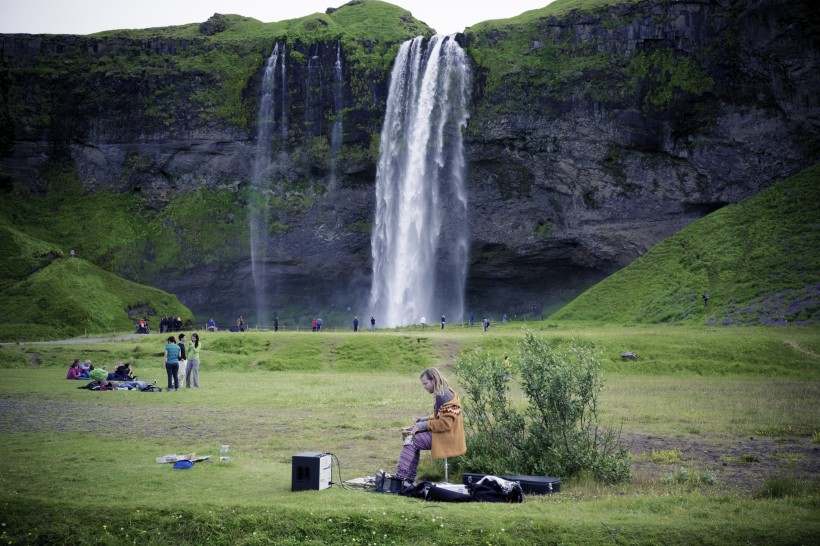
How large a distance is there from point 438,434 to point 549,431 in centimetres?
257

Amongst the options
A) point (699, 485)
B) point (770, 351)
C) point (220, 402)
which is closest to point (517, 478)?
point (699, 485)

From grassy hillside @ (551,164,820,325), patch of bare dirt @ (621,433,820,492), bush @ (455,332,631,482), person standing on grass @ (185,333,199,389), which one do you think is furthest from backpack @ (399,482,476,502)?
grassy hillside @ (551,164,820,325)

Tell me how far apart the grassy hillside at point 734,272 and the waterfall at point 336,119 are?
108 feet

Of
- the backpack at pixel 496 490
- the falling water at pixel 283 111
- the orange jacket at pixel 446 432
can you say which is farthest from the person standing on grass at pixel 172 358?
the falling water at pixel 283 111

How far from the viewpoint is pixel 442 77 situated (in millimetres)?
76938

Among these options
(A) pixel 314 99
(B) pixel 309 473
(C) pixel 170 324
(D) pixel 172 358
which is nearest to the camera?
(B) pixel 309 473

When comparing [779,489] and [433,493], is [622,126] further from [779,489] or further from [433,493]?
[433,493]

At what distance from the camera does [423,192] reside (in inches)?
2987

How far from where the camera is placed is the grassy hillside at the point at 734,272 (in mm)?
49062

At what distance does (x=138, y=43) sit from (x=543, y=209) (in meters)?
57.0

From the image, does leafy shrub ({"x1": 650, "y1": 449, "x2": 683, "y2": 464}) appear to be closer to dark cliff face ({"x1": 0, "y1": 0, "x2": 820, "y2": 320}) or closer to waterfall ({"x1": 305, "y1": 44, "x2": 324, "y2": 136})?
dark cliff face ({"x1": 0, "y1": 0, "x2": 820, "y2": 320})

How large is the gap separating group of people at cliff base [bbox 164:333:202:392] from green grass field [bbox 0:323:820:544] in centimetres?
101

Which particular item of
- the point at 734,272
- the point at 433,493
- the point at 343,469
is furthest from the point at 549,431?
the point at 734,272

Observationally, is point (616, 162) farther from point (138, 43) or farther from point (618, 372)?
point (138, 43)
